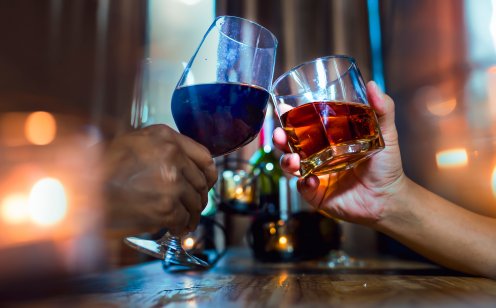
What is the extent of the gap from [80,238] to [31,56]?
0.47 m

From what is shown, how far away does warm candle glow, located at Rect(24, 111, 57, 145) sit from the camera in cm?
54

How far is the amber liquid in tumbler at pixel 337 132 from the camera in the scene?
578 millimetres

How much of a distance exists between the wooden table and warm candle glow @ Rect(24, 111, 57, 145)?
0.22 metres

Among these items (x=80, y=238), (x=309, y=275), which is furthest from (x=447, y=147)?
(x=80, y=238)

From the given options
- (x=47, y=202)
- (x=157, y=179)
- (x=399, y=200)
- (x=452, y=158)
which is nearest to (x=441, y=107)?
(x=452, y=158)

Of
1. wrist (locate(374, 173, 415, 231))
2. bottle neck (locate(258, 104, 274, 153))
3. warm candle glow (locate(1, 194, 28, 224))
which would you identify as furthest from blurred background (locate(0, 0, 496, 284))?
wrist (locate(374, 173, 415, 231))

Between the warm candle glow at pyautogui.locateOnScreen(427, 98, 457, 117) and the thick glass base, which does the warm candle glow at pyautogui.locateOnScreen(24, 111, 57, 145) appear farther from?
the warm candle glow at pyautogui.locateOnScreen(427, 98, 457, 117)

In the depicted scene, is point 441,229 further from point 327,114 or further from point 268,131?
point 268,131

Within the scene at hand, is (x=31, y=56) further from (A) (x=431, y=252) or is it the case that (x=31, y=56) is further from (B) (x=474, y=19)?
(B) (x=474, y=19)

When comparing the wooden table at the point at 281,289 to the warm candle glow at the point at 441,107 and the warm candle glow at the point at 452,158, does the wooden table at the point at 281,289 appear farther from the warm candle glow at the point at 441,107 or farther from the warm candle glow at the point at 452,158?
the warm candle glow at the point at 441,107

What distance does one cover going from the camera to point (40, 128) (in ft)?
1.97

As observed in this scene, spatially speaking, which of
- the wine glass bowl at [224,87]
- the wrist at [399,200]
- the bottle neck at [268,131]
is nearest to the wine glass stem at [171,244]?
the wine glass bowl at [224,87]

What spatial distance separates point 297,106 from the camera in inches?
24.6

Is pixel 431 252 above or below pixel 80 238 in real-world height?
below
